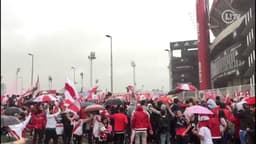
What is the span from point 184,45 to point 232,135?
3997 inches

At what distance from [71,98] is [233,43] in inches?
2102

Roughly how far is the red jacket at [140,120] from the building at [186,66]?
9389 cm

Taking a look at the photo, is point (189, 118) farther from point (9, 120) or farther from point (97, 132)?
point (9, 120)

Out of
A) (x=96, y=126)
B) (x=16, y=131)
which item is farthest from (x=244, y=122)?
(x=16, y=131)

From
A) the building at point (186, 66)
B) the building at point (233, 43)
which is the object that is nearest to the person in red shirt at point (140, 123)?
the building at point (233, 43)

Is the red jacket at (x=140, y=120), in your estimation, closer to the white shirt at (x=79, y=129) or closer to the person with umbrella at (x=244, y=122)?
the white shirt at (x=79, y=129)

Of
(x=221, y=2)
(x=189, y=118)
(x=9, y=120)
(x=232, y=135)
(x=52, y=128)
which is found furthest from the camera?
(x=221, y=2)

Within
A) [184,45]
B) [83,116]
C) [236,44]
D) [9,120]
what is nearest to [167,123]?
[83,116]

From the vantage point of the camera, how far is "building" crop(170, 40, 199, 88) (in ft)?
358

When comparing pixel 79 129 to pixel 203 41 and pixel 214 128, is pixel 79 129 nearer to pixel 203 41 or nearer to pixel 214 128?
pixel 214 128

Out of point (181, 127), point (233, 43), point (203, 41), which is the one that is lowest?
point (181, 127)

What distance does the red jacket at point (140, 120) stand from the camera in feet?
48.3

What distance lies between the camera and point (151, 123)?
16250 millimetres

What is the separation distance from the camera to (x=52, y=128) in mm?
16516
